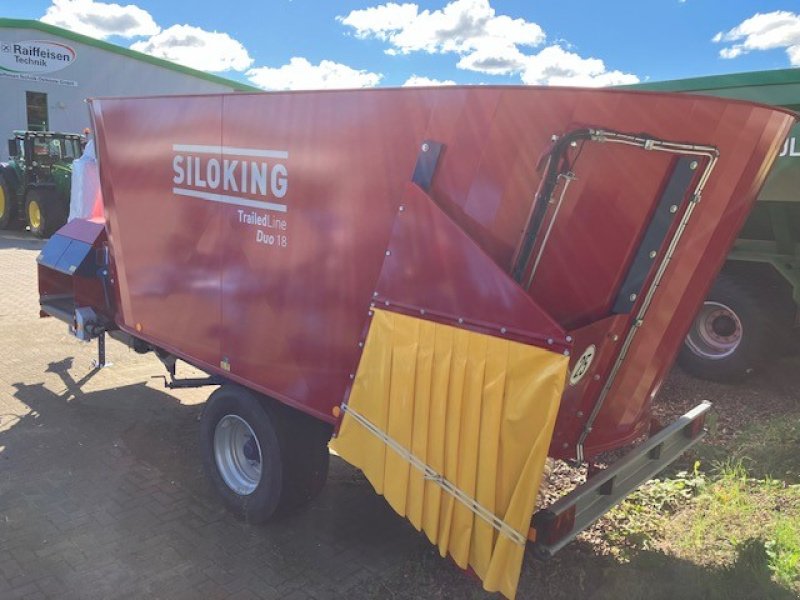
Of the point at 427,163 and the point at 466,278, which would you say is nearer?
the point at 466,278

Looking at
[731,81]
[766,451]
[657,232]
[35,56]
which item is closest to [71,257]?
[657,232]

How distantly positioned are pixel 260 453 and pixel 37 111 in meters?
25.4

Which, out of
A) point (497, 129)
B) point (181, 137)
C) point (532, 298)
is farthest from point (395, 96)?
point (181, 137)

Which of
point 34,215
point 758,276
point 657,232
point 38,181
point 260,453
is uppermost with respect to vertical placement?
point 657,232

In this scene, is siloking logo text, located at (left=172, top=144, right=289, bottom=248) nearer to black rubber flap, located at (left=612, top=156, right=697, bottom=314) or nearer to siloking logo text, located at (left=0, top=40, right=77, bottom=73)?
black rubber flap, located at (left=612, top=156, right=697, bottom=314)

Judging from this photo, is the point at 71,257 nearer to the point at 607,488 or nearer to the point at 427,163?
the point at 427,163

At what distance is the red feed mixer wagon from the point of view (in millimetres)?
2377

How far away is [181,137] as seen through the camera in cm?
392

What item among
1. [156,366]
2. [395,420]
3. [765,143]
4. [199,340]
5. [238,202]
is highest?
[765,143]

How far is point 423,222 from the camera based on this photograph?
105 inches

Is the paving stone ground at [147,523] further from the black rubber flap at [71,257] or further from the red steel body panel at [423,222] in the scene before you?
the black rubber flap at [71,257]

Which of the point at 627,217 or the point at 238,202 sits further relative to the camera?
the point at 238,202

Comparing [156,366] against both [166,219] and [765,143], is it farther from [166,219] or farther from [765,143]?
[765,143]

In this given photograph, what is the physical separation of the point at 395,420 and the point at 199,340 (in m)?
1.78
